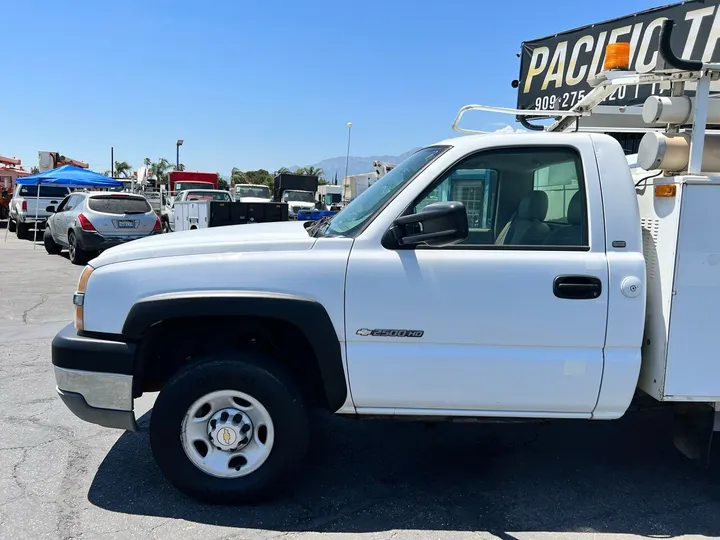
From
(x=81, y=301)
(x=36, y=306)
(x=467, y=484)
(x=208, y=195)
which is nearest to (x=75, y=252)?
(x=36, y=306)

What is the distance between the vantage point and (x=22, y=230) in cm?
1909

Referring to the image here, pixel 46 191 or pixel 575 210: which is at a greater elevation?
pixel 575 210

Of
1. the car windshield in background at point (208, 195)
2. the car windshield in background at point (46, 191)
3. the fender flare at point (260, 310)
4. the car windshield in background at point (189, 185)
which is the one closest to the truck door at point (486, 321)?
the fender flare at point (260, 310)

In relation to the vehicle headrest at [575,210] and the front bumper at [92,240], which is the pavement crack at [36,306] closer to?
the front bumper at [92,240]

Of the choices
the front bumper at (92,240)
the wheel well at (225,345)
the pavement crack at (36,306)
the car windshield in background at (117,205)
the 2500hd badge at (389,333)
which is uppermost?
the car windshield in background at (117,205)

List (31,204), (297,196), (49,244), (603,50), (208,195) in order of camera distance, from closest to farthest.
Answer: (603,50), (49,244), (31,204), (208,195), (297,196)

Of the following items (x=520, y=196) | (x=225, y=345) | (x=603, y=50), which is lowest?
(x=225, y=345)

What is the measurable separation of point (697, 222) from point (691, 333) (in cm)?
55

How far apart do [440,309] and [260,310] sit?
0.90 m

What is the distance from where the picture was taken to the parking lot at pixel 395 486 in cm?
283

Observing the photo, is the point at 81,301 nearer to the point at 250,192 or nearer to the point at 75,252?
the point at 75,252

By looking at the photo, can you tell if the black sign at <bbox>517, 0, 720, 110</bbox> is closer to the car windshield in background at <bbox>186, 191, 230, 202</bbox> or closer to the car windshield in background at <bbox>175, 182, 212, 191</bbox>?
the car windshield in background at <bbox>186, 191, 230, 202</bbox>

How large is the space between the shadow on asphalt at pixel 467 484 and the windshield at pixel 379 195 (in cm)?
150

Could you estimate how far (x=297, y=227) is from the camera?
362 centimetres
